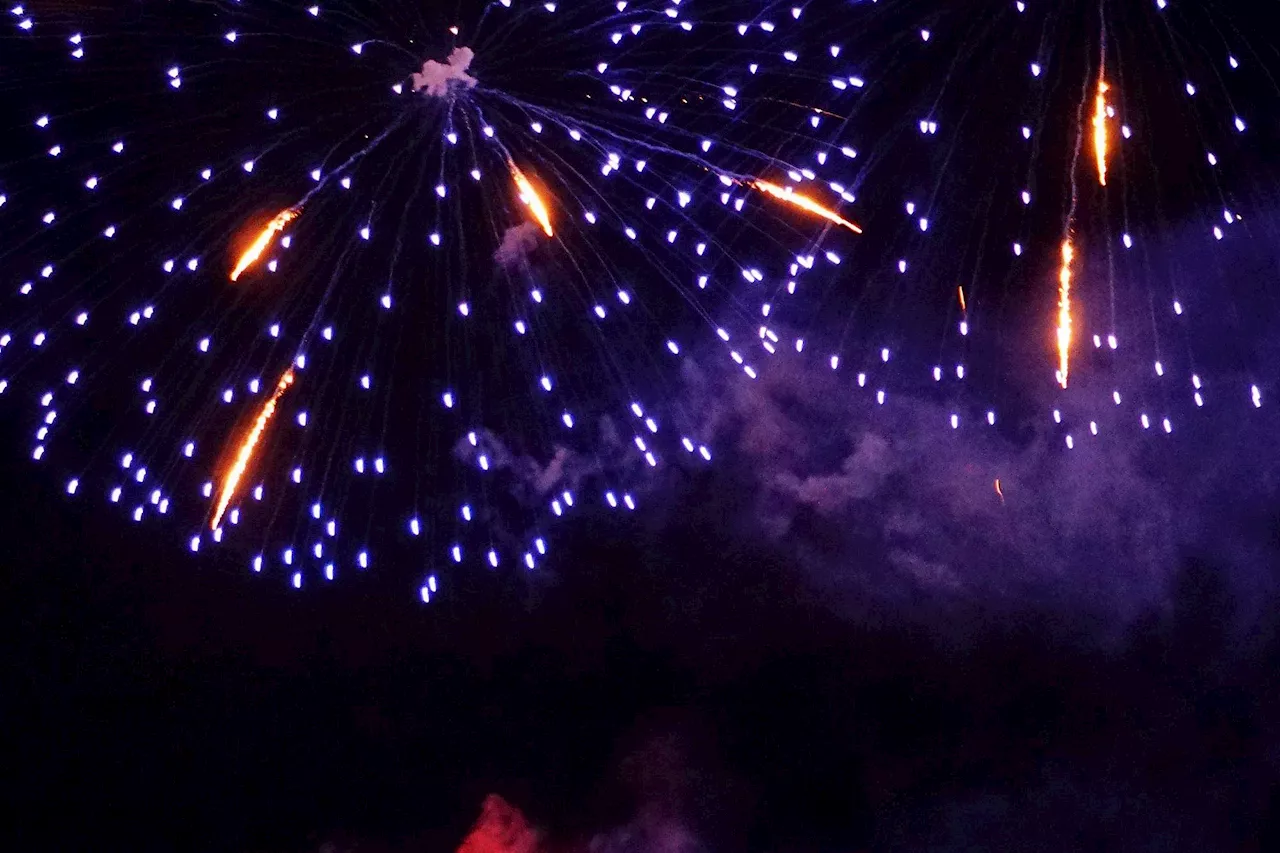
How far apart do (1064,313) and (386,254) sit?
11.7 feet

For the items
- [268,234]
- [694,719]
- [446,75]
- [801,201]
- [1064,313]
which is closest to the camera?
[446,75]

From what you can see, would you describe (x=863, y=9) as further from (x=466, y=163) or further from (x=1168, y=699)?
(x=1168, y=699)

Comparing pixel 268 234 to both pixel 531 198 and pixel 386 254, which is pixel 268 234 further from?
pixel 531 198

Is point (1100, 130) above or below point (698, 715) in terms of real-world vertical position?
above

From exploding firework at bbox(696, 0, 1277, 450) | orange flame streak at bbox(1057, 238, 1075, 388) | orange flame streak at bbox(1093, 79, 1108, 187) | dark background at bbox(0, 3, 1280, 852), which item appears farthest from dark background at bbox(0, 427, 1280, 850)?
orange flame streak at bbox(1093, 79, 1108, 187)

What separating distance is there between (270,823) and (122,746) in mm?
947

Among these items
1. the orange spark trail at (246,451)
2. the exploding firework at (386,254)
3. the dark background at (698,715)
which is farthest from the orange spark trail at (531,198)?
the dark background at (698,715)

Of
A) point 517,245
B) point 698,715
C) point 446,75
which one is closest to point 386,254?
point 517,245

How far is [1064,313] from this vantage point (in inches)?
201

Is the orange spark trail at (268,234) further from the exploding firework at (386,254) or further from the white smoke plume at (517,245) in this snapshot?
the white smoke plume at (517,245)

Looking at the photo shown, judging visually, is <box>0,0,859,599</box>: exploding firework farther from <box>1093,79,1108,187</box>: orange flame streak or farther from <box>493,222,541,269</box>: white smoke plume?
<box>1093,79,1108,187</box>: orange flame streak

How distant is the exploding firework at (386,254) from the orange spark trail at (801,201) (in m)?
0.02

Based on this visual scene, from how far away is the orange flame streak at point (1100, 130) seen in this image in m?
4.23

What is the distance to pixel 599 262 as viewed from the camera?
4.82 m
